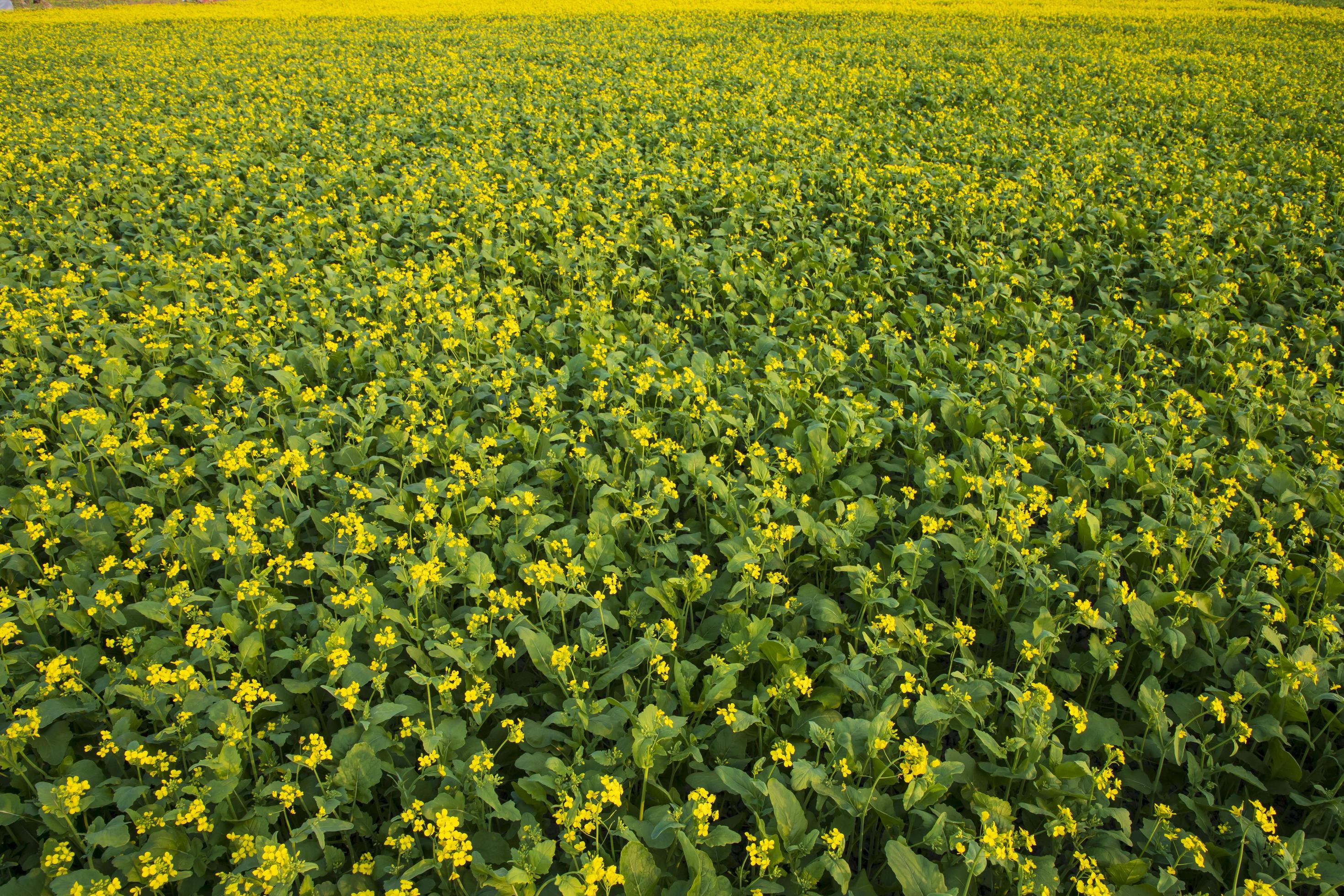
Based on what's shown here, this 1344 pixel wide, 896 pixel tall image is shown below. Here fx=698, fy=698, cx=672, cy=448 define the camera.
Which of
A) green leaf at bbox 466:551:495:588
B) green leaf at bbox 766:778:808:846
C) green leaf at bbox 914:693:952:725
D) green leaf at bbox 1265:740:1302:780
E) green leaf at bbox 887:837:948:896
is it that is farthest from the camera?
green leaf at bbox 466:551:495:588

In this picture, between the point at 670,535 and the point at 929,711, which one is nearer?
the point at 929,711

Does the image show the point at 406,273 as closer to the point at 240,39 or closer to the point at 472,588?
the point at 472,588

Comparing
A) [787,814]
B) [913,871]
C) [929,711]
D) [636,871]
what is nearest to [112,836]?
[636,871]

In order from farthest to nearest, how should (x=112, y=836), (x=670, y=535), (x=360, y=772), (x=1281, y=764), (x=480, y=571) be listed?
(x=670, y=535) < (x=480, y=571) < (x=1281, y=764) < (x=360, y=772) < (x=112, y=836)

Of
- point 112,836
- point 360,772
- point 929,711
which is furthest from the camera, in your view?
point 929,711

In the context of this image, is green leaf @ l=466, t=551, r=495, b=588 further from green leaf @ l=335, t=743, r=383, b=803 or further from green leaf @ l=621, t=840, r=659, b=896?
green leaf @ l=621, t=840, r=659, b=896

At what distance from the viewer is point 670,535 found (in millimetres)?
3836

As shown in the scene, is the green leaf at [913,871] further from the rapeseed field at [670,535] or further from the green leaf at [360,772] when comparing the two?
the green leaf at [360,772]

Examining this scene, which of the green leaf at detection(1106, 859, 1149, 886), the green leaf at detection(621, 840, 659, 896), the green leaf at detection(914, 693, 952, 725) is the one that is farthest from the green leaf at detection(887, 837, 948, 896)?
the green leaf at detection(621, 840, 659, 896)

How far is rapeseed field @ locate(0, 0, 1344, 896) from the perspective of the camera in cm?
261

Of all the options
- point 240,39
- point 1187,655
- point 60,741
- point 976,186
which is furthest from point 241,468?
point 240,39

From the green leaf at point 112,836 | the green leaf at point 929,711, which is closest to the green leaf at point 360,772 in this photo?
the green leaf at point 112,836

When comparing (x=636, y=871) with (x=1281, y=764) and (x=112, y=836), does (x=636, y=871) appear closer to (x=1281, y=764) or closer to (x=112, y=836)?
(x=112, y=836)

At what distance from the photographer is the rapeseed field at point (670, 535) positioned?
2.61 metres
